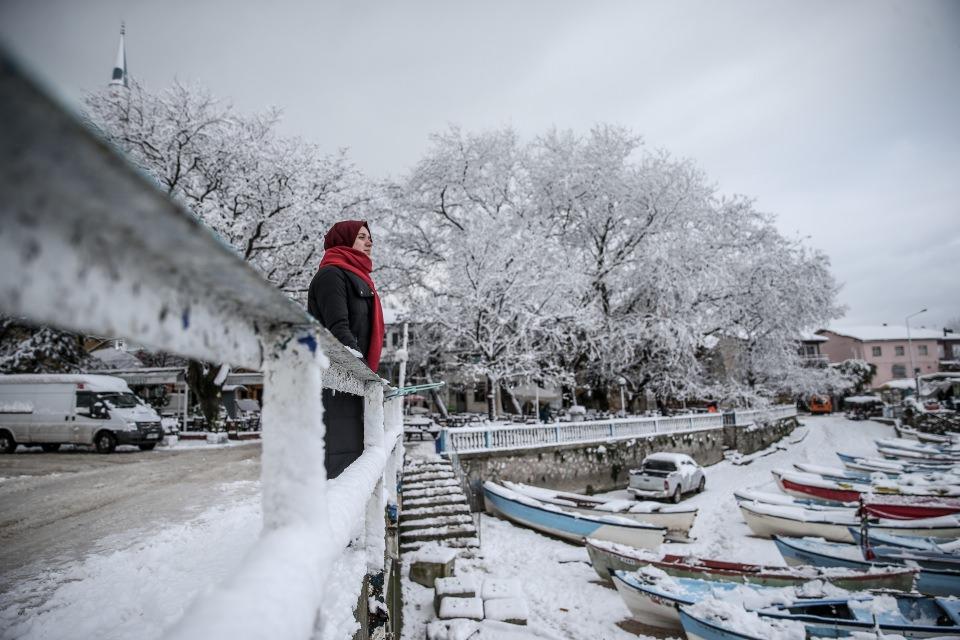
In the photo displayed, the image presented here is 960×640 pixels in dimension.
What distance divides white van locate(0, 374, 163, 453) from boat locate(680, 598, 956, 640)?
1197 centimetres

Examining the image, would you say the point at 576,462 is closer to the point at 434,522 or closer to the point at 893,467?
the point at 434,522

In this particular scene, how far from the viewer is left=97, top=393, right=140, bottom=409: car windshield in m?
11.2

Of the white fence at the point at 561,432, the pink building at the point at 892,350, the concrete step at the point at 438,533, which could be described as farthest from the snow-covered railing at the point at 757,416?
the pink building at the point at 892,350

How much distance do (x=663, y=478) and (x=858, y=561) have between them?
6182 mm

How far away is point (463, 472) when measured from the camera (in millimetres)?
11938

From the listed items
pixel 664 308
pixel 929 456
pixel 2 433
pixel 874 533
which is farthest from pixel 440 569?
pixel 929 456

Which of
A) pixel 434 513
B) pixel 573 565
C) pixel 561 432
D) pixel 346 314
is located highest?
pixel 346 314

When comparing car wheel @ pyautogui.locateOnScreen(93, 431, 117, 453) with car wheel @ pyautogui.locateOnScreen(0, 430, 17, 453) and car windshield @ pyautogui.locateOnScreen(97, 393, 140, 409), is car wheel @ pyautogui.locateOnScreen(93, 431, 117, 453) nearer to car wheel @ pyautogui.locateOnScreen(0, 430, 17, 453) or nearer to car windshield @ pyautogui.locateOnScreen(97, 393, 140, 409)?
car windshield @ pyautogui.locateOnScreen(97, 393, 140, 409)

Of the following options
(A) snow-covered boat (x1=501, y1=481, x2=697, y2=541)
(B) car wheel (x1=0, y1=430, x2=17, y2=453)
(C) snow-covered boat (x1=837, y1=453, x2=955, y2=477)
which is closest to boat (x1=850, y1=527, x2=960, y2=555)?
(A) snow-covered boat (x1=501, y1=481, x2=697, y2=541)

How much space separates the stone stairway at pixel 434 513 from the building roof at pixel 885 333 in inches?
2517

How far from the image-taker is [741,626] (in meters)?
5.05

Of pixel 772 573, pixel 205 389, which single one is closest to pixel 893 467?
pixel 772 573

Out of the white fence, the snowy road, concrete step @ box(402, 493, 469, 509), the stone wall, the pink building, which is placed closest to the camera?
the snowy road

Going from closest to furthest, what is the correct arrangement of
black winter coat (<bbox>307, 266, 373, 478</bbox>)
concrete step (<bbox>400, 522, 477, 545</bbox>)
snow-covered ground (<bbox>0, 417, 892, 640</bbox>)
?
snow-covered ground (<bbox>0, 417, 892, 640</bbox>), black winter coat (<bbox>307, 266, 373, 478</bbox>), concrete step (<bbox>400, 522, 477, 545</bbox>)
